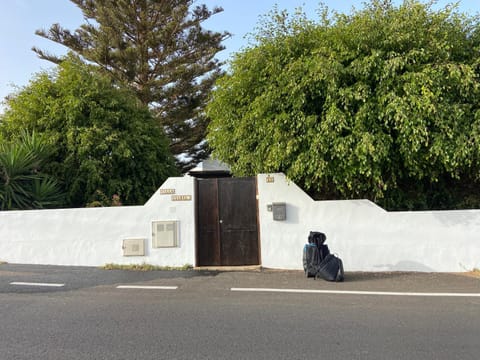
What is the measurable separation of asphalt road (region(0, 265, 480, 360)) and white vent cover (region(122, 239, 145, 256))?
3.24 ft

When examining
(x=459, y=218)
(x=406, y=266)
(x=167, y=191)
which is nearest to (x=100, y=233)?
(x=167, y=191)

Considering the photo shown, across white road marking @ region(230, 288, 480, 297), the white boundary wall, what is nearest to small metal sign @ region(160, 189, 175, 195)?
the white boundary wall

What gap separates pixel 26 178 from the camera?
9594mm

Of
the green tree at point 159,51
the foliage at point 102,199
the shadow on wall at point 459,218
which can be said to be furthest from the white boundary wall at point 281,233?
the green tree at point 159,51

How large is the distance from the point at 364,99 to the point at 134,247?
5.81 metres

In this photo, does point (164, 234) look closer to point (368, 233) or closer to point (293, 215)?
point (293, 215)

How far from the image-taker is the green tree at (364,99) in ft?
22.6

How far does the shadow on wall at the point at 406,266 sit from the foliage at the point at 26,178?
8560 millimetres

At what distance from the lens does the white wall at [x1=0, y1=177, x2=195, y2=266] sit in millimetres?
8125

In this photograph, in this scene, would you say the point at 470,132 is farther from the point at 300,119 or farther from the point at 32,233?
the point at 32,233

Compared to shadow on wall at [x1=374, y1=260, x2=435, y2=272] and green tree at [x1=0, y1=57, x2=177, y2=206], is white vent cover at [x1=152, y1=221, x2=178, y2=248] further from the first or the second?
shadow on wall at [x1=374, y1=260, x2=435, y2=272]

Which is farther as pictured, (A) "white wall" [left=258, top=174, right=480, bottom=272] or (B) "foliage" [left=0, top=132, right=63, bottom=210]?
(B) "foliage" [left=0, top=132, right=63, bottom=210]

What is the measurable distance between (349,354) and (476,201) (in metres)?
6.67

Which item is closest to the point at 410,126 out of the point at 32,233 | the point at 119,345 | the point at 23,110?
the point at 119,345
